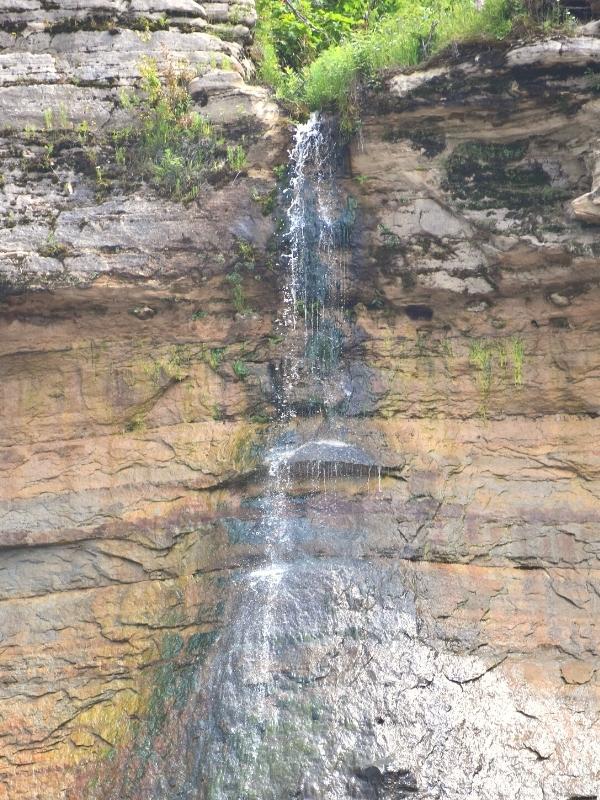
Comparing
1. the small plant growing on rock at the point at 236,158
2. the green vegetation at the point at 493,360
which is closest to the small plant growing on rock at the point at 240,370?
the small plant growing on rock at the point at 236,158

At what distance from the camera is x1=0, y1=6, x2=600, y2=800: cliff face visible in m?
8.89

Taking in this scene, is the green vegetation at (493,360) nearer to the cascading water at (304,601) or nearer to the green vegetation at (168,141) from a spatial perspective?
the cascading water at (304,601)

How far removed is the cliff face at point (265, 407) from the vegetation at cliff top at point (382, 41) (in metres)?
0.39

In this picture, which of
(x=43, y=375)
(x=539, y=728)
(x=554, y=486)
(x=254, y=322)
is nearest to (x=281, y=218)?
(x=254, y=322)

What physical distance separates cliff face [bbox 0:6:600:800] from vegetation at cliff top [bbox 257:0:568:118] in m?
0.39

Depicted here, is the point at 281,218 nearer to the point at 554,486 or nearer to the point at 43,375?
the point at 43,375

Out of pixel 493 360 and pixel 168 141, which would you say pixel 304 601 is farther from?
pixel 168 141

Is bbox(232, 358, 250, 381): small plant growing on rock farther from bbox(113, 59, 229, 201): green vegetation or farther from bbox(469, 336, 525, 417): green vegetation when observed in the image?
bbox(469, 336, 525, 417): green vegetation

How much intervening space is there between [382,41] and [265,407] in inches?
148

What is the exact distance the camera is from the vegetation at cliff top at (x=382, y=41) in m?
9.55

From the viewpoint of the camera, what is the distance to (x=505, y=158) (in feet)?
31.9

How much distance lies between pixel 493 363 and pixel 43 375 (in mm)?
4355

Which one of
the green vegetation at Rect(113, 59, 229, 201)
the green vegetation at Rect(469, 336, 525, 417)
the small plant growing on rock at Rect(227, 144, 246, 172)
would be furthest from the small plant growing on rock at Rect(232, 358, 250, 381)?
the green vegetation at Rect(469, 336, 525, 417)

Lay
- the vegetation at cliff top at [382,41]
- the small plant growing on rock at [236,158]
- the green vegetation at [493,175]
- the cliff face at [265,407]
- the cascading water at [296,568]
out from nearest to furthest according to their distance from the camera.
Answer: the cascading water at [296,568]
the cliff face at [265,407]
the vegetation at cliff top at [382,41]
the green vegetation at [493,175]
the small plant growing on rock at [236,158]
